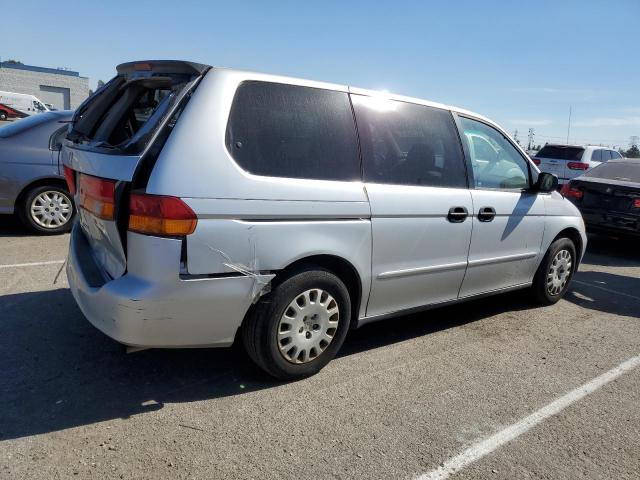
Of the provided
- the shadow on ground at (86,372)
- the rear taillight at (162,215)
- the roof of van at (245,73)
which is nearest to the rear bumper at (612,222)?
the shadow on ground at (86,372)

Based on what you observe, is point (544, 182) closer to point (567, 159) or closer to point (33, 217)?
point (33, 217)

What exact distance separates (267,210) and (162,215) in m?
0.57

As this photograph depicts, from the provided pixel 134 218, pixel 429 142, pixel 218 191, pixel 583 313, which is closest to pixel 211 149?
pixel 218 191

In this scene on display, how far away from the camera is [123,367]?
11.0 ft

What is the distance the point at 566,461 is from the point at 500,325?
2040mm

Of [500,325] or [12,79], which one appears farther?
[12,79]

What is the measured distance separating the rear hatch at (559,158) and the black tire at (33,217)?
12.9 meters

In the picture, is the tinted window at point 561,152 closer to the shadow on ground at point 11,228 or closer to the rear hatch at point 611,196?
the rear hatch at point 611,196

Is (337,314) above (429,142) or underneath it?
underneath

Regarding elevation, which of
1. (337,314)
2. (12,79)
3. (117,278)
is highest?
(12,79)

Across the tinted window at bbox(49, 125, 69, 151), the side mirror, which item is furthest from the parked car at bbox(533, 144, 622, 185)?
the tinted window at bbox(49, 125, 69, 151)

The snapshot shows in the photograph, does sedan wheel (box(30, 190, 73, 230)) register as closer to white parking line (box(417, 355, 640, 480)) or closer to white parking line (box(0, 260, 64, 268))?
white parking line (box(0, 260, 64, 268))

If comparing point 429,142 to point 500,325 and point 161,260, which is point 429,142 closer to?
point 500,325

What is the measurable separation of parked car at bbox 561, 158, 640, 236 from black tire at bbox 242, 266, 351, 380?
635 centimetres
